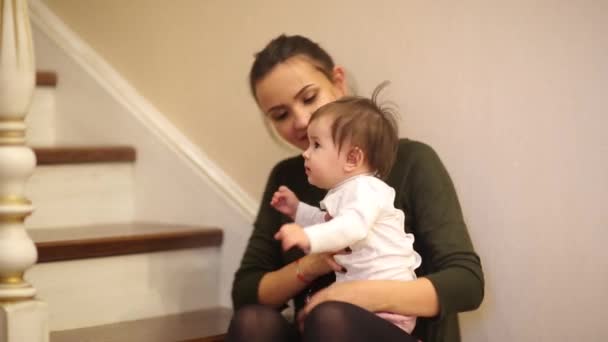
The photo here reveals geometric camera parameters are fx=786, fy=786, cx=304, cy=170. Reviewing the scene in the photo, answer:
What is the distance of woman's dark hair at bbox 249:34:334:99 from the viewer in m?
1.81

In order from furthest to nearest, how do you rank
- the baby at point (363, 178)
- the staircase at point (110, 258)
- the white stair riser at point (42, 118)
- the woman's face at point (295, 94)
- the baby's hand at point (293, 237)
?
the white stair riser at point (42, 118) < the staircase at point (110, 258) < the woman's face at point (295, 94) < the baby at point (363, 178) < the baby's hand at point (293, 237)

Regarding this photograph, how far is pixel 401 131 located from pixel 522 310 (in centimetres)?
51

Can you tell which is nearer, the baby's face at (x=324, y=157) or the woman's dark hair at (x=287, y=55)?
the baby's face at (x=324, y=157)

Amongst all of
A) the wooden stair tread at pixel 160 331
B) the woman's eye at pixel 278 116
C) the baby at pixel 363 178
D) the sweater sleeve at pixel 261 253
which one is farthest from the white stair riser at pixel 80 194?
the baby at pixel 363 178

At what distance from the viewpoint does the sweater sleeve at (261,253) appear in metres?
1.83

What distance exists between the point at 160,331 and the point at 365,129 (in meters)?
0.81

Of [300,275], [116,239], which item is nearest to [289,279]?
[300,275]

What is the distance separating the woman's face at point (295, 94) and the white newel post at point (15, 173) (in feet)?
1.76

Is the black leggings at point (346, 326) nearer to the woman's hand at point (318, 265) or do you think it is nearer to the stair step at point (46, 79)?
the woman's hand at point (318, 265)

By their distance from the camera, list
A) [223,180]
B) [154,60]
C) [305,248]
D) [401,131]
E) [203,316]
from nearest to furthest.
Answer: [305,248] → [401,131] → [203,316] → [223,180] → [154,60]

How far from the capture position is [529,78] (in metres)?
1.63

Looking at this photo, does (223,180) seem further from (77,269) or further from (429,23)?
(429,23)

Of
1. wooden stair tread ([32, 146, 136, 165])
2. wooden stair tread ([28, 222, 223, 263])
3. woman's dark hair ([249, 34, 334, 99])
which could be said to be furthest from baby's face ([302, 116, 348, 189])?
wooden stair tread ([32, 146, 136, 165])

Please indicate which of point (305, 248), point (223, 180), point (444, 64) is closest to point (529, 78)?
point (444, 64)
